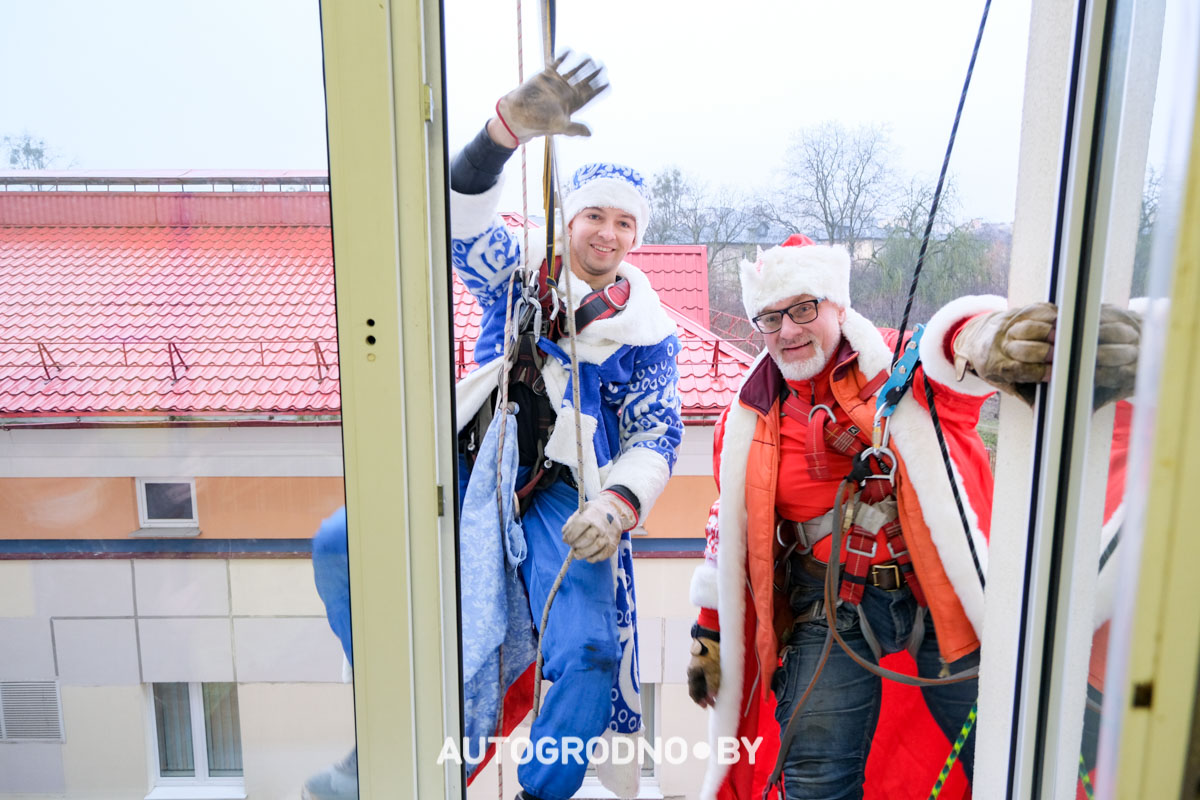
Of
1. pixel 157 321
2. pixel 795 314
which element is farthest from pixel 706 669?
pixel 157 321

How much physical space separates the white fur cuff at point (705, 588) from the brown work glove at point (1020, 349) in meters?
0.83

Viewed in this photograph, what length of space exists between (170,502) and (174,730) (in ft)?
1.12

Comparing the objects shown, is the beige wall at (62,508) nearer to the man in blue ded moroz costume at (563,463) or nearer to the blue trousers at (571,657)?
the man in blue ded moroz costume at (563,463)

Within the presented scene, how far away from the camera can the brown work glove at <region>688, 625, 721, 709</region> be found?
5.63 feet

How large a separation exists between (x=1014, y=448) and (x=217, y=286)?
1040mm

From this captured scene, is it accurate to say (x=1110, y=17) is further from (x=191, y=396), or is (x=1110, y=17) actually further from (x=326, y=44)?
(x=191, y=396)

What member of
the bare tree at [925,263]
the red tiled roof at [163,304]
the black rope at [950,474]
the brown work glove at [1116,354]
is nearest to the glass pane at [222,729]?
the red tiled roof at [163,304]


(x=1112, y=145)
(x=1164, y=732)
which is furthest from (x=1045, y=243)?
(x=1164, y=732)

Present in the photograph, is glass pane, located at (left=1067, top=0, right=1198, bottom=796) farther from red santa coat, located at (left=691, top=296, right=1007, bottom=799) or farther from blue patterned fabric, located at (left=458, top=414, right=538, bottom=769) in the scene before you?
blue patterned fabric, located at (left=458, top=414, right=538, bottom=769)

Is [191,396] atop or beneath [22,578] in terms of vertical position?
atop

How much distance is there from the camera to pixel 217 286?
994mm

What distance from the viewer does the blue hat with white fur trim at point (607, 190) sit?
1.79 meters

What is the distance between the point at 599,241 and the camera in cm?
181

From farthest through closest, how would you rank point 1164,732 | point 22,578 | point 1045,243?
point 22,578, point 1045,243, point 1164,732
